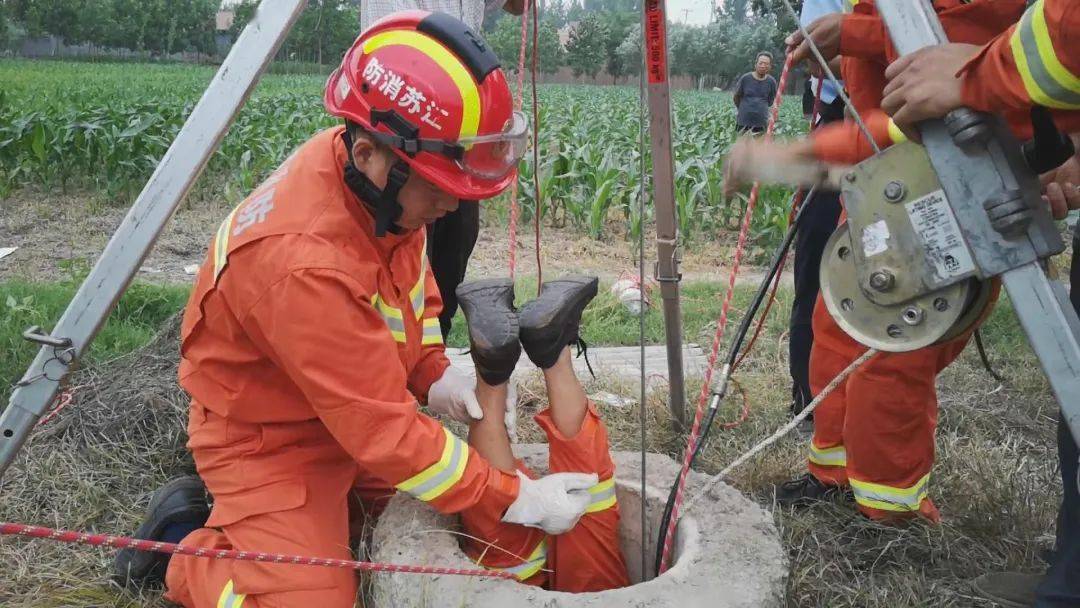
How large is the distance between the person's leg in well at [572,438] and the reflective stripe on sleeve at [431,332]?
0.57 m

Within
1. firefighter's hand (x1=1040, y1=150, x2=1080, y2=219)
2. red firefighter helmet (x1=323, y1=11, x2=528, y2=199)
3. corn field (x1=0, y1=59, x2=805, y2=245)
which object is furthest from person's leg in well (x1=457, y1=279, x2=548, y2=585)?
corn field (x1=0, y1=59, x2=805, y2=245)

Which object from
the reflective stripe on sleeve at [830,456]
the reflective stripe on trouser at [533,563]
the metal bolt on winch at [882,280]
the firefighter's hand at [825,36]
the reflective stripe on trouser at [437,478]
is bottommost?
the reflective stripe on trouser at [533,563]

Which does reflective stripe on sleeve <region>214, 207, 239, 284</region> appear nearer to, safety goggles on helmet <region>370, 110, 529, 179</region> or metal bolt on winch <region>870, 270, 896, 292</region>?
safety goggles on helmet <region>370, 110, 529, 179</region>

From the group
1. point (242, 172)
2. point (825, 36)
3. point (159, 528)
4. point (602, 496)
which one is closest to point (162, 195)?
point (159, 528)

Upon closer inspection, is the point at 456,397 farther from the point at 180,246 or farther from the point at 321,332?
the point at 180,246

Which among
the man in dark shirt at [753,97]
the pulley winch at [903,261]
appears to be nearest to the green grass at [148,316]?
the pulley winch at [903,261]

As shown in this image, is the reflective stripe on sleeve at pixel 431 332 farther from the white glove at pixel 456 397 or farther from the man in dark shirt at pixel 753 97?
the man in dark shirt at pixel 753 97

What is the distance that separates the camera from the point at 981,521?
2871 mm

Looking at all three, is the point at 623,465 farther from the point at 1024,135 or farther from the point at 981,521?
the point at 1024,135

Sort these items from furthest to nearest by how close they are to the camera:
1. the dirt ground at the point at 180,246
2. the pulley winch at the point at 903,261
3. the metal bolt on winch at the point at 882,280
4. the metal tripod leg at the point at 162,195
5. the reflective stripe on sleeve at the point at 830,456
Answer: the dirt ground at the point at 180,246
the reflective stripe on sleeve at the point at 830,456
the metal tripod leg at the point at 162,195
the metal bolt on winch at the point at 882,280
the pulley winch at the point at 903,261

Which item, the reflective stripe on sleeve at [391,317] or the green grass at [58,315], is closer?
the reflective stripe on sleeve at [391,317]

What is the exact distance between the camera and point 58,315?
14.7ft

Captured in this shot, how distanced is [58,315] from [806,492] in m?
3.55

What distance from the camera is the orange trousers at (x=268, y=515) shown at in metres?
2.32
